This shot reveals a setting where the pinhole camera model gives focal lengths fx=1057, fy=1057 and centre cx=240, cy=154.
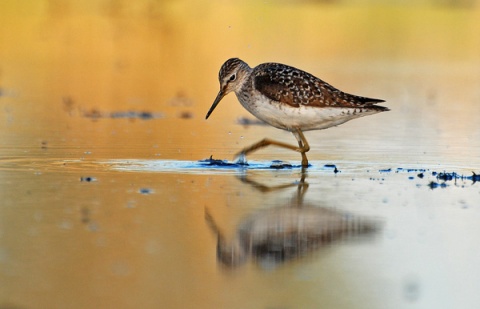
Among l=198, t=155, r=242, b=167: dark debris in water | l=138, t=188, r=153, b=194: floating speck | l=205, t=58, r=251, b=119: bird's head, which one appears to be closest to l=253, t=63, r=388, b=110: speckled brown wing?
l=205, t=58, r=251, b=119: bird's head

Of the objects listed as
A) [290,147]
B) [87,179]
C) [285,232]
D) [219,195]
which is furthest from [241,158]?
[285,232]

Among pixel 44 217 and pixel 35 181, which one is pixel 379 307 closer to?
pixel 44 217

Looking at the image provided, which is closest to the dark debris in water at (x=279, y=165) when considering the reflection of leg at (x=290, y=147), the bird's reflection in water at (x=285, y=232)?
the reflection of leg at (x=290, y=147)

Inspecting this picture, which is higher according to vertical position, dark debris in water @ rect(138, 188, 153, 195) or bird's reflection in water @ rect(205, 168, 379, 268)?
dark debris in water @ rect(138, 188, 153, 195)

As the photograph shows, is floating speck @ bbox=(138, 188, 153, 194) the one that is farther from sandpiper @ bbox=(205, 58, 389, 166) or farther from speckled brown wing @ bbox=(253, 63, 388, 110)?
speckled brown wing @ bbox=(253, 63, 388, 110)

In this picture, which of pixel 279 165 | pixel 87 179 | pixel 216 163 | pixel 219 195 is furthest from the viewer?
pixel 279 165

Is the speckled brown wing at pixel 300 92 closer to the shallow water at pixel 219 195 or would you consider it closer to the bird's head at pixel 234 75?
the bird's head at pixel 234 75

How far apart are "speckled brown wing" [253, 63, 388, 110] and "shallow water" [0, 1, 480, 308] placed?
616mm

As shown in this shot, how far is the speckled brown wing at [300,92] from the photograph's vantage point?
1120 centimetres

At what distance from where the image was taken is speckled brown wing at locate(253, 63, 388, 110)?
1120 cm

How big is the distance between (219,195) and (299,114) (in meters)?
2.66

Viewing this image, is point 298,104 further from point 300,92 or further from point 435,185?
point 435,185

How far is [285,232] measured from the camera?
7344mm

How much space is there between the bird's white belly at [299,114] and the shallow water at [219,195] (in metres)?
0.43
